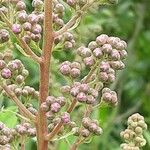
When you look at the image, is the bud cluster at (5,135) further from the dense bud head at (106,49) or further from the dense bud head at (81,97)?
the dense bud head at (106,49)

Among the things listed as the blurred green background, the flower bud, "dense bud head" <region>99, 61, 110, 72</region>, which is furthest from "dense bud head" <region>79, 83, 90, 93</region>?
the blurred green background

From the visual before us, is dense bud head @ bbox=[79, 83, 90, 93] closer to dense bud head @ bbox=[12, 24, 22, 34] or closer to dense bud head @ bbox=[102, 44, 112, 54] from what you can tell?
dense bud head @ bbox=[102, 44, 112, 54]

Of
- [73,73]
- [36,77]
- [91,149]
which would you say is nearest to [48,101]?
[73,73]

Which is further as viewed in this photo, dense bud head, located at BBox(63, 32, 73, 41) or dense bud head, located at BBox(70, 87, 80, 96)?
dense bud head, located at BBox(63, 32, 73, 41)

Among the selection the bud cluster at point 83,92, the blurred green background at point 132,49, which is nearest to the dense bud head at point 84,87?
the bud cluster at point 83,92

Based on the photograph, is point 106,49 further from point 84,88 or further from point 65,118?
point 65,118

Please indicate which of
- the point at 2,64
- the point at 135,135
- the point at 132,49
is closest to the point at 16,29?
the point at 2,64
